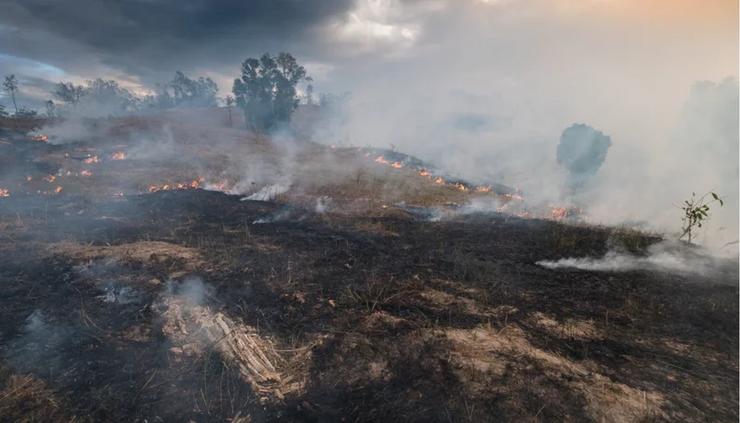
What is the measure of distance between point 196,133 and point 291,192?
28.0 meters

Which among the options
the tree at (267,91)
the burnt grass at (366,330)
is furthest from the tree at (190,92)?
the burnt grass at (366,330)

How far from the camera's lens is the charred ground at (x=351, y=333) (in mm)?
5094

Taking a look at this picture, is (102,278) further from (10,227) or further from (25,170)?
(25,170)

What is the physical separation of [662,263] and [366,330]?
33.1ft

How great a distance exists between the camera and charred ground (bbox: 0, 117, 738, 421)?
5.09 m

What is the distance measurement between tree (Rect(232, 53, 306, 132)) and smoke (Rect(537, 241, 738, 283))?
5519cm

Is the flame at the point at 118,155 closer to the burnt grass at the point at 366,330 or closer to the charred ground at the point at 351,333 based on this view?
the burnt grass at the point at 366,330

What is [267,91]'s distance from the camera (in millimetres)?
57969

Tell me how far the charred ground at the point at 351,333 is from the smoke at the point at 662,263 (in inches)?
18.0

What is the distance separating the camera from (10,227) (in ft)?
45.0

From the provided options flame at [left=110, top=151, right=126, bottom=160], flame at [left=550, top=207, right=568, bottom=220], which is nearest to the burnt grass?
flame at [left=550, top=207, right=568, bottom=220]

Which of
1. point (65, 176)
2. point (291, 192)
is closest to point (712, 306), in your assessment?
point (291, 192)

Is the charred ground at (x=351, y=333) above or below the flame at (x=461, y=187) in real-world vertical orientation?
below

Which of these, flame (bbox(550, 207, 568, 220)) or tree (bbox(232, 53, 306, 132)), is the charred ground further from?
tree (bbox(232, 53, 306, 132))
